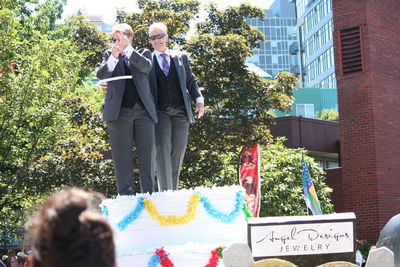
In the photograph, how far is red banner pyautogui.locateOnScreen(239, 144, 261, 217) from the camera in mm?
18603

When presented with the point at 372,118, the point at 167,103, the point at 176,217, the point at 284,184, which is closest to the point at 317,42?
the point at 284,184

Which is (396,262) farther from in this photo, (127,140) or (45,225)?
(45,225)

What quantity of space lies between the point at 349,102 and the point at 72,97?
8.43 meters

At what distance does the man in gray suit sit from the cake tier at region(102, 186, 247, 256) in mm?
479

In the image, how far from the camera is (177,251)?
7.54 metres

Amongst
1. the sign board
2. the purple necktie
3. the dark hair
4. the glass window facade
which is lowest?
the sign board

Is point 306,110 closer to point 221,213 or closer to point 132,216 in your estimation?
point 221,213

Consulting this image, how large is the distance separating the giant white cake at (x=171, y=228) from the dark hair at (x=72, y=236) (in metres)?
5.10

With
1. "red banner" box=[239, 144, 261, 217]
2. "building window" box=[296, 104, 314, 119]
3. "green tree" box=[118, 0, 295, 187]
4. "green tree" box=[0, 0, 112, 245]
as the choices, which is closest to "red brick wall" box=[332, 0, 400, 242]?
"red banner" box=[239, 144, 261, 217]

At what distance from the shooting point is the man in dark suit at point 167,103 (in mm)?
8375

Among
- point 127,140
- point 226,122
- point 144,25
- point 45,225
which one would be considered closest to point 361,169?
point 226,122

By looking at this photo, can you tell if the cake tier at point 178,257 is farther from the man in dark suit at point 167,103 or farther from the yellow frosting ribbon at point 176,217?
the man in dark suit at point 167,103

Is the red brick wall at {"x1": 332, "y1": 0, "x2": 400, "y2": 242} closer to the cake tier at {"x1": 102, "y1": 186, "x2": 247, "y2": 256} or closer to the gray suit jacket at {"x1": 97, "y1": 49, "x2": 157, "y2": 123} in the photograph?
the cake tier at {"x1": 102, "y1": 186, "x2": 247, "y2": 256}

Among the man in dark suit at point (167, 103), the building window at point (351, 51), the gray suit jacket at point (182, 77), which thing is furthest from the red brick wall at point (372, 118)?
the man in dark suit at point (167, 103)
